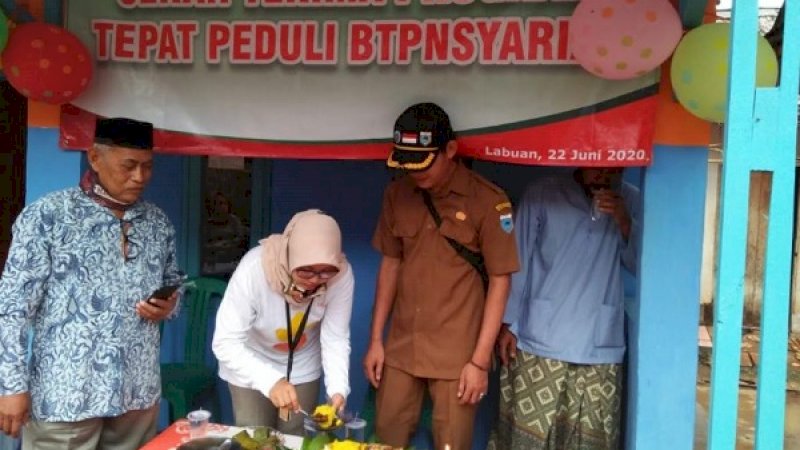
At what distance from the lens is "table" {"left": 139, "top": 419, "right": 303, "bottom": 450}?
2443mm

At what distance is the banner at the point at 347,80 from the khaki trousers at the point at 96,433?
1155 mm

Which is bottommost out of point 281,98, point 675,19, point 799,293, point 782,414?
point 799,293

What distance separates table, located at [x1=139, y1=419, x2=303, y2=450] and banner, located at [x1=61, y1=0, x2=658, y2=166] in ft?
3.87

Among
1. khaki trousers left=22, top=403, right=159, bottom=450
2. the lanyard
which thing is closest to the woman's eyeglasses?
the lanyard

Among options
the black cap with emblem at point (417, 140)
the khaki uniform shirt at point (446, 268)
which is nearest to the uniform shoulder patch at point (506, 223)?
the khaki uniform shirt at point (446, 268)

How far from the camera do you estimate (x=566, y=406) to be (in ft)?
10.4

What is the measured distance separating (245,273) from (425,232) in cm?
73

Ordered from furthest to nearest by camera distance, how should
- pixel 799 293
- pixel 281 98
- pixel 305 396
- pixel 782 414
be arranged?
pixel 799 293
pixel 281 98
pixel 305 396
pixel 782 414

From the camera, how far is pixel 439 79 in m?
3.08

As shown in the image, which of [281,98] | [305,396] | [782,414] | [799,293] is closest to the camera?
[782,414]

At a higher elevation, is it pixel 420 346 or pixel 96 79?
pixel 96 79

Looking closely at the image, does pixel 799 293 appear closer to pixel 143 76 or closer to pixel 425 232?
pixel 425 232

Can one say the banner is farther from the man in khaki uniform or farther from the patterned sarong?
the patterned sarong

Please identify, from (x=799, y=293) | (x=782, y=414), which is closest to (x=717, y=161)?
(x=799, y=293)
